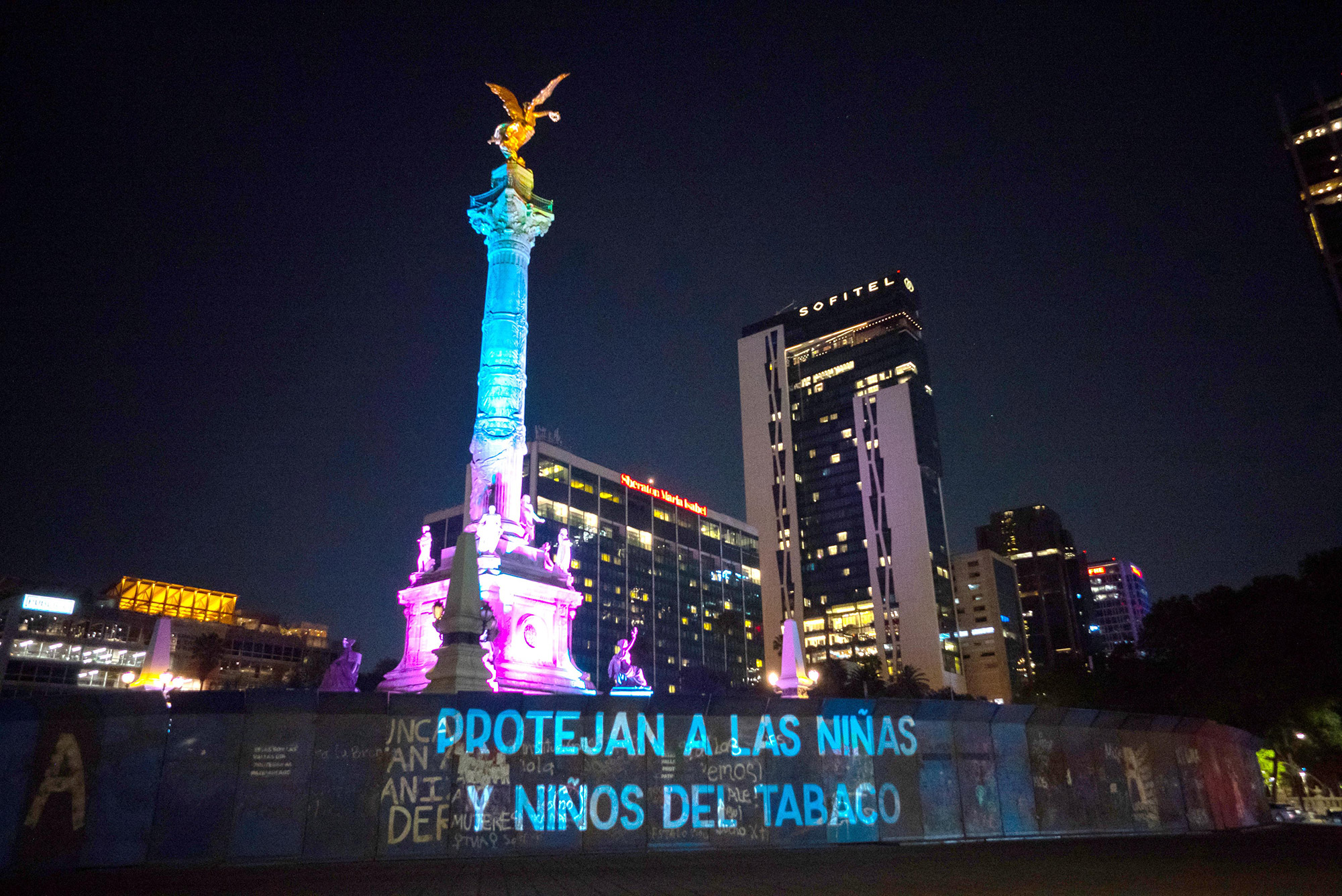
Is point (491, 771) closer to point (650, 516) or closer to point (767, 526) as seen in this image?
point (650, 516)

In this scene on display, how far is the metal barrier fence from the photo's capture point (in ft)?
41.4

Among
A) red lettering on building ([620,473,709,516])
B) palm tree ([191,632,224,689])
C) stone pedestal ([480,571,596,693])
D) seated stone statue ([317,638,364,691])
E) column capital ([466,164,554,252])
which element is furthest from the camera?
red lettering on building ([620,473,709,516])

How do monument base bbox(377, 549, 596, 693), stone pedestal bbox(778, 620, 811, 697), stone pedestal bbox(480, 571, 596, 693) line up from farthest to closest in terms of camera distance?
monument base bbox(377, 549, 596, 693)
stone pedestal bbox(480, 571, 596, 693)
stone pedestal bbox(778, 620, 811, 697)

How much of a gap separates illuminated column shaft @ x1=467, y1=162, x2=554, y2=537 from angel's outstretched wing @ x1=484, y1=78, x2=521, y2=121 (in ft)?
11.2

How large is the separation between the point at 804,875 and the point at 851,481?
6091 inches

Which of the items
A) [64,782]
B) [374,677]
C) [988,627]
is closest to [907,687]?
[374,677]

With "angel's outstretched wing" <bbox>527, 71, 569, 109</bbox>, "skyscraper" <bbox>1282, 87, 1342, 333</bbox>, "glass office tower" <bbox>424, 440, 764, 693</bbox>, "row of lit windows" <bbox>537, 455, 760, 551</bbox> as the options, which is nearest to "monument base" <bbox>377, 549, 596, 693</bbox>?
"angel's outstretched wing" <bbox>527, 71, 569, 109</bbox>

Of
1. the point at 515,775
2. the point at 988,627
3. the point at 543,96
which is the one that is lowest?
the point at 515,775

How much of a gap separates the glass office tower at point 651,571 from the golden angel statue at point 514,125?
79.7m

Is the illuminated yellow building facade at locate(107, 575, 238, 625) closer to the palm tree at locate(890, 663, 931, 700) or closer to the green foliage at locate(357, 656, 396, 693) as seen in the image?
the green foliage at locate(357, 656, 396, 693)

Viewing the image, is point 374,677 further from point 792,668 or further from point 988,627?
point 988,627

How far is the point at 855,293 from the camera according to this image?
17875cm

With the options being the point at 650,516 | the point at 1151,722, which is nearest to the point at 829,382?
the point at 650,516

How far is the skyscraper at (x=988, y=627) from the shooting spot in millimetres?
167250
